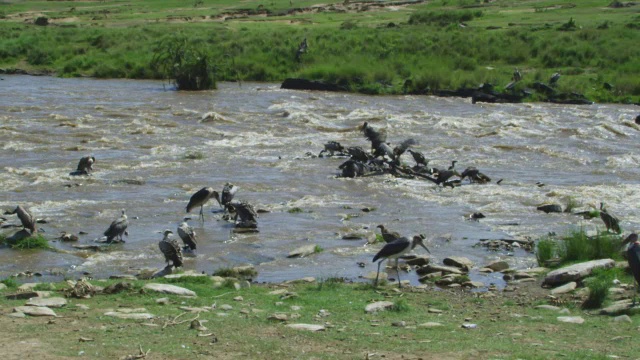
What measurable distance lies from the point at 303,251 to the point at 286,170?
7.87 meters

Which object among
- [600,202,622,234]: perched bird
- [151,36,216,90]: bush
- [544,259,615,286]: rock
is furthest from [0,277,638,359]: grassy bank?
[151,36,216,90]: bush

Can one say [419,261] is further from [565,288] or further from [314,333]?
[314,333]

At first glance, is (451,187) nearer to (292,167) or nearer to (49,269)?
(292,167)

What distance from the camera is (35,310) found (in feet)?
32.6

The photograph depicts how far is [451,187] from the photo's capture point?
67.2ft

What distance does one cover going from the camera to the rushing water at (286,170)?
596 inches

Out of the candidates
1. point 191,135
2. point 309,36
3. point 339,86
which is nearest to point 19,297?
point 191,135

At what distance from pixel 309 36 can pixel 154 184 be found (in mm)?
36800

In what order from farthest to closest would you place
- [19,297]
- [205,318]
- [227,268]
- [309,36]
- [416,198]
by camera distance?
[309,36] < [416,198] < [227,268] < [19,297] < [205,318]

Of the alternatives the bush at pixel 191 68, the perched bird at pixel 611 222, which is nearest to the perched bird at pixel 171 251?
the perched bird at pixel 611 222

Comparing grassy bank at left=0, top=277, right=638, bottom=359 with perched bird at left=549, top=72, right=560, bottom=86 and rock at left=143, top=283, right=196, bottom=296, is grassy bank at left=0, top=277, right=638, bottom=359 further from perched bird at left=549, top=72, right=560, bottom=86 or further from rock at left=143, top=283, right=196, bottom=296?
perched bird at left=549, top=72, right=560, bottom=86

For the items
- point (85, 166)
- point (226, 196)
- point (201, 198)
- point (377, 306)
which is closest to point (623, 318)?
point (377, 306)

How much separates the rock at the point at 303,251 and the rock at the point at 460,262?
2089 mm

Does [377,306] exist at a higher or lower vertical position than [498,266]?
higher
